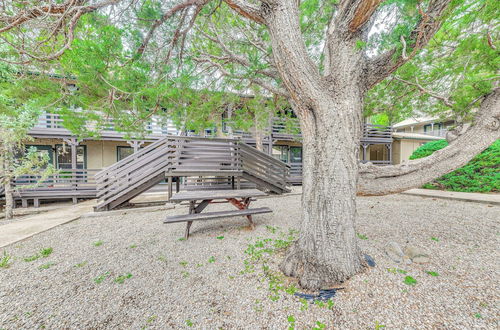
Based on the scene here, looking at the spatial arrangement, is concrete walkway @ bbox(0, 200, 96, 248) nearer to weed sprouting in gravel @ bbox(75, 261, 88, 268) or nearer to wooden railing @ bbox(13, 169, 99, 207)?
weed sprouting in gravel @ bbox(75, 261, 88, 268)

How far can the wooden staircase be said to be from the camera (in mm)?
5750

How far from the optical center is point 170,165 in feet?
19.3

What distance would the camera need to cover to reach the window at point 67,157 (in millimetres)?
10133

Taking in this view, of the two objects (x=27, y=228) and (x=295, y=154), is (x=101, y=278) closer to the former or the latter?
(x=27, y=228)

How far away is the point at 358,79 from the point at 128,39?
323 centimetres

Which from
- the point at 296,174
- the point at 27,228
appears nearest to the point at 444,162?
the point at 27,228

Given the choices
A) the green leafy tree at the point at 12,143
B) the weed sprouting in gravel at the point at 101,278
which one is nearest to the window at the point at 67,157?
the green leafy tree at the point at 12,143

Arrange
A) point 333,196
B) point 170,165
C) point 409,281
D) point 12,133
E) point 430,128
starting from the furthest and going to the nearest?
1. point 430,128
2. point 170,165
3. point 12,133
4. point 333,196
5. point 409,281

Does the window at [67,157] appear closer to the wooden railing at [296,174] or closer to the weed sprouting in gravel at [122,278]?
the weed sprouting in gravel at [122,278]

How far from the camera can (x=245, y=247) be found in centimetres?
316

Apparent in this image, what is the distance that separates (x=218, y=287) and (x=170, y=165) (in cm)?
450

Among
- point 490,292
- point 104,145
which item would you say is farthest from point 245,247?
point 104,145

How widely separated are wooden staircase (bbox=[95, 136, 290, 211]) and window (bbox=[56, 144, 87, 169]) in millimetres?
6237

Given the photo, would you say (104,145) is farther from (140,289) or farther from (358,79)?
(358,79)
